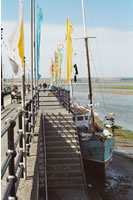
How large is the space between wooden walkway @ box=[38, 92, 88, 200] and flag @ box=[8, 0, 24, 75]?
5982 millimetres

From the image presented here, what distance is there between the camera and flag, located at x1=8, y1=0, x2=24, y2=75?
4.74 meters

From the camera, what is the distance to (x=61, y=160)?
10.6 meters

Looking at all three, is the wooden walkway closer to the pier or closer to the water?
the pier

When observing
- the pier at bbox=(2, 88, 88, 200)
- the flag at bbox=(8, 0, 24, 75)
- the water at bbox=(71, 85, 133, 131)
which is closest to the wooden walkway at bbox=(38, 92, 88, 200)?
the pier at bbox=(2, 88, 88, 200)

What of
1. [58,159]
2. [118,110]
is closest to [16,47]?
[58,159]

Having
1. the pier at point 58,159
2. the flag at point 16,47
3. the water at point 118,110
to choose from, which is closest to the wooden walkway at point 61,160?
the pier at point 58,159

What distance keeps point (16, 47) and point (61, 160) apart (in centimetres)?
698

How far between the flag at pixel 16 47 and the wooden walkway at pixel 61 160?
598cm

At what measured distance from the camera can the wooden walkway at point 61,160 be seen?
9470mm

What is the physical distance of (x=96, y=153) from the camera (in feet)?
46.5

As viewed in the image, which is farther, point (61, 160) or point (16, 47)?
point (61, 160)

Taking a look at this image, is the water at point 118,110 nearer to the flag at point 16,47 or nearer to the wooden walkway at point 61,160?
the wooden walkway at point 61,160

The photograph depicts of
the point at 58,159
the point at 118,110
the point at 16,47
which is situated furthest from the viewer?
the point at 118,110

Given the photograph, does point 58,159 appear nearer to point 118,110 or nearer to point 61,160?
point 61,160
